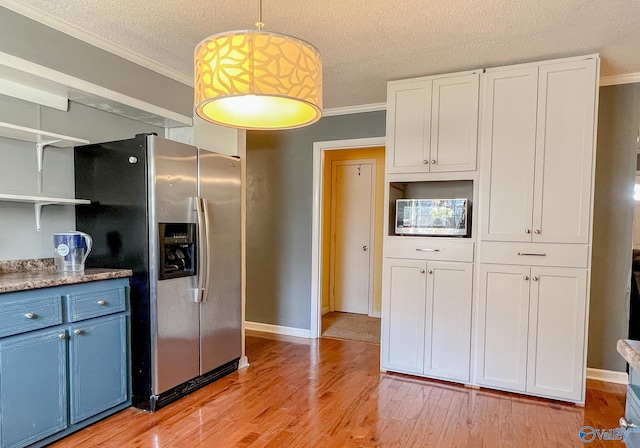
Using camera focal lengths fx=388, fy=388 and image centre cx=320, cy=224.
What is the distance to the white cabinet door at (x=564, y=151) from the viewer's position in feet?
8.47

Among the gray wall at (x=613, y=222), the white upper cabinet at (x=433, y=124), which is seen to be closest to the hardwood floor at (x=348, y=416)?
the gray wall at (x=613, y=222)

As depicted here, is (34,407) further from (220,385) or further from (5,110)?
(5,110)

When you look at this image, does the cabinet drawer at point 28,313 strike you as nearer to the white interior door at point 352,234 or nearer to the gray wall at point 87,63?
the gray wall at point 87,63

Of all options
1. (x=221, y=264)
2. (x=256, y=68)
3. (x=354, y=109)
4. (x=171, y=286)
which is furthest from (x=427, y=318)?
(x=256, y=68)

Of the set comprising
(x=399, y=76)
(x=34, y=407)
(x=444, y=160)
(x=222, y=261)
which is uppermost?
(x=399, y=76)

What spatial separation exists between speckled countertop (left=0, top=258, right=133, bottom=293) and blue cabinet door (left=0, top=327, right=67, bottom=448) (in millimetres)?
251

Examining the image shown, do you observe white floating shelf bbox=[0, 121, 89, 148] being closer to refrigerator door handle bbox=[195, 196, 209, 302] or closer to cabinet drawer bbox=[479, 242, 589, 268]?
refrigerator door handle bbox=[195, 196, 209, 302]

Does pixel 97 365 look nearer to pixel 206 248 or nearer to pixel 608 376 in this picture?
pixel 206 248

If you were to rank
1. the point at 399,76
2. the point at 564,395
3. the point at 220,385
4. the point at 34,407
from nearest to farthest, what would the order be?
the point at 34,407
the point at 564,395
the point at 220,385
the point at 399,76

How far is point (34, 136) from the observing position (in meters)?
2.28

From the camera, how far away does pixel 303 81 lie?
1.36 meters

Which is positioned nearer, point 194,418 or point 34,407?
point 34,407

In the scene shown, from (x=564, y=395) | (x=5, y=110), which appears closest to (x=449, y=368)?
(x=564, y=395)

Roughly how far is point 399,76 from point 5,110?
104 inches
